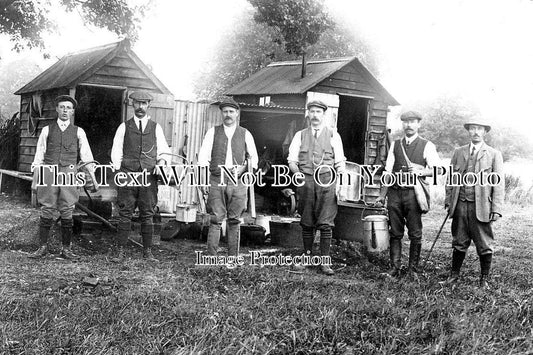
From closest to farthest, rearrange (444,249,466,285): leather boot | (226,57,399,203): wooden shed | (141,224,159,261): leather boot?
(444,249,466,285): leather boot < (141,224,159,261): leather boot < (226,57,399,203): wooden shed

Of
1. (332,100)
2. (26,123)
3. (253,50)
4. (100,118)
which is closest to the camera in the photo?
(332,100)

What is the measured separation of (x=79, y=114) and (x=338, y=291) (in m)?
10.6

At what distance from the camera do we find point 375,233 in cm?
806

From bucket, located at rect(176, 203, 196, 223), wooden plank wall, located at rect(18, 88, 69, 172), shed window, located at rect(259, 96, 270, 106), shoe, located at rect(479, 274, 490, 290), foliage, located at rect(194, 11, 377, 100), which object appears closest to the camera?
shoe, located at rect(479, 274, 490, 290)

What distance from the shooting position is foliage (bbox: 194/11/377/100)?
30.6m

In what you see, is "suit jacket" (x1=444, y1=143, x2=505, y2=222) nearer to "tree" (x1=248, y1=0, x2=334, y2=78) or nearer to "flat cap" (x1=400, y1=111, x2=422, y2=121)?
"flat cap" (x1=400, y1=111, x2=422, y2=121)

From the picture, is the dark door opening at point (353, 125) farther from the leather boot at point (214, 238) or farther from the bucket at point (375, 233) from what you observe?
the leather boot at point (214, 238)

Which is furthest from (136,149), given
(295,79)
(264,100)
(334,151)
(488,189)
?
(264,100)

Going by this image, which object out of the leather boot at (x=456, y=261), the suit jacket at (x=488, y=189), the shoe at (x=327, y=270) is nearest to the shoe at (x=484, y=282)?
the leather boot at (x=456, y=261)

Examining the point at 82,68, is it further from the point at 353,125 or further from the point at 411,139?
the point at 411,139

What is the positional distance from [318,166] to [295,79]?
8406mm

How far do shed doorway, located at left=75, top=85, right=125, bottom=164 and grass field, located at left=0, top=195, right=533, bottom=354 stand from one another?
7955 mm

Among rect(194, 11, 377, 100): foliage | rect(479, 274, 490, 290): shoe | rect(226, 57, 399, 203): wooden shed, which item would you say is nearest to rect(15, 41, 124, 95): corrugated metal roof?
rect(226, 57, 399, 203): wooden shed

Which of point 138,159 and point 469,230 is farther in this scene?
point 138,159
